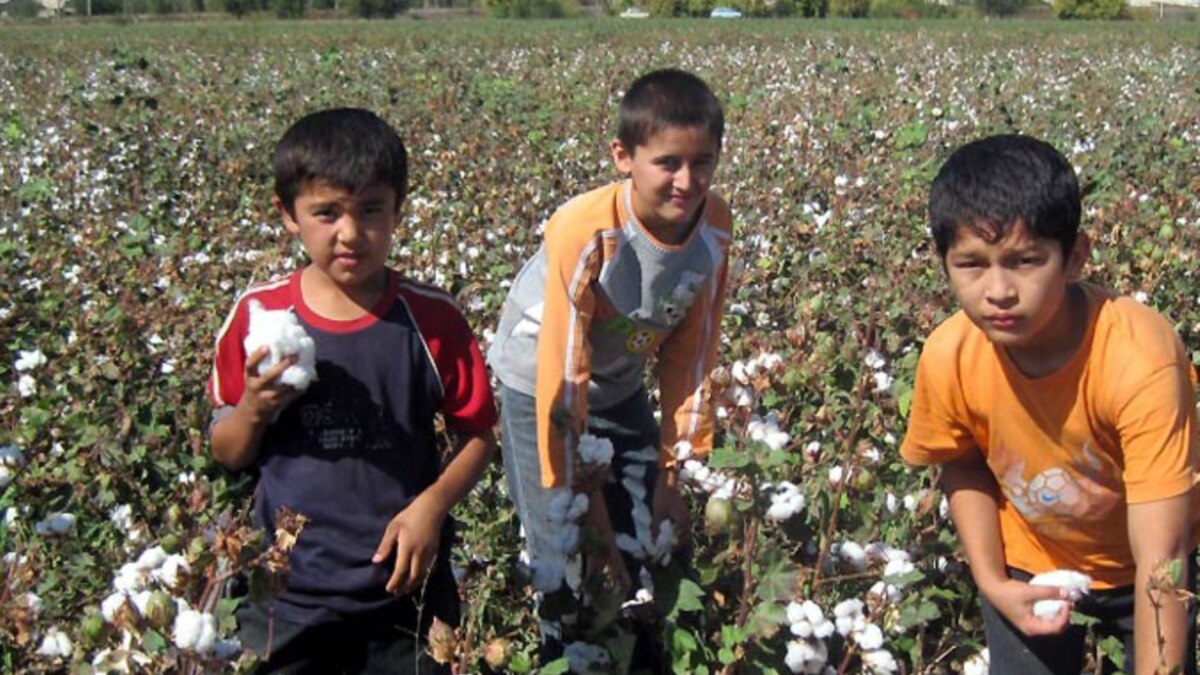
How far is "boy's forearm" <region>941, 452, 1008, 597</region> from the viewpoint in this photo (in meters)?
2.26

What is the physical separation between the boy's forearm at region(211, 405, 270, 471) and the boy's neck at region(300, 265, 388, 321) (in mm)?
195

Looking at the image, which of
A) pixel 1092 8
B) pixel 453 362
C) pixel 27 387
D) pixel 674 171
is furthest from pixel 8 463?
pixel 1092 8

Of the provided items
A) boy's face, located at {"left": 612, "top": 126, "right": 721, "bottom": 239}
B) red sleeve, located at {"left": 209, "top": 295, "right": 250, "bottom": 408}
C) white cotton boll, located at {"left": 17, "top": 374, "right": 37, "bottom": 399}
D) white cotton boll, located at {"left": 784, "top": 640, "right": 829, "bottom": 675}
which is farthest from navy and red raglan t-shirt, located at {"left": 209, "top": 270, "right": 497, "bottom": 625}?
white cotton boll, located at {"left": 17, "top": 374, "right": 37, "bottom": 399}

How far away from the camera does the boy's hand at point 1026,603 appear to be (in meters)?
1.97

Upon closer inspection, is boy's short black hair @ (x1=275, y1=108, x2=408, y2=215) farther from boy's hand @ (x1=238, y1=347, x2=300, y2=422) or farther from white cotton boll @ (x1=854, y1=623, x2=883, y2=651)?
white cotton boll @ (x1=854, y1=623, x2=883, y2=651)

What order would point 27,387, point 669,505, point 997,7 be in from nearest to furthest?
point 669,505, point 27,387, point 997,7

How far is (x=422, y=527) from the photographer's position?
7.27 ft

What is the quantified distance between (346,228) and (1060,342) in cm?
102

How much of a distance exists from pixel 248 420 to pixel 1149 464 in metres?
1.21

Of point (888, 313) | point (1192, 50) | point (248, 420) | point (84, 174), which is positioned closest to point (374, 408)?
point (248, 420)

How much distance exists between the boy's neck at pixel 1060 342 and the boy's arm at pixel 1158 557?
22cm

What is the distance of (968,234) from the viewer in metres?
2.00

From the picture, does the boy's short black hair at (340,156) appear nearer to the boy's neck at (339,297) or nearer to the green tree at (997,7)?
the boy's neck at (339,297)

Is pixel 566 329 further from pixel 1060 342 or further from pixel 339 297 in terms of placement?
pixel 1060 342
